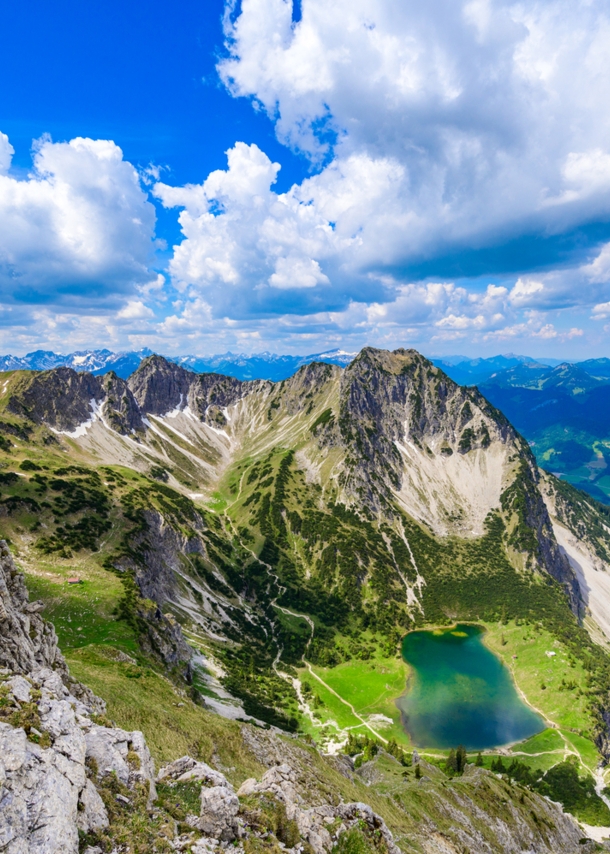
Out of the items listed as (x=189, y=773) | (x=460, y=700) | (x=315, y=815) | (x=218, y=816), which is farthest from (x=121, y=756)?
(x=460, y=700)

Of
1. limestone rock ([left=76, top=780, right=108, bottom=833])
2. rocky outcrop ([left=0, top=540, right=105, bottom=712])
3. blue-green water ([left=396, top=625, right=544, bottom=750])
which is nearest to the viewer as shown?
limestone rock ([left=76, top=780, right=108, bottom=833])

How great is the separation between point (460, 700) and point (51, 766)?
16928 centimetres

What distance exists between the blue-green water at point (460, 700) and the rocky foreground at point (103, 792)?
108 meters

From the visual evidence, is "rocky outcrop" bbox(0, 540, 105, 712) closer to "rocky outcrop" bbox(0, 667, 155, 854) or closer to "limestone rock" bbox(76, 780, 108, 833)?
"rocky outcrop" bbox(0, 667, 155, 854)

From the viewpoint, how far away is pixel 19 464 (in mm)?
162375

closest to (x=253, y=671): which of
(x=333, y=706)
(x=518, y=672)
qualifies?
(x=333, y=706)

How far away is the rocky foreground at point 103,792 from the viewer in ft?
49.6

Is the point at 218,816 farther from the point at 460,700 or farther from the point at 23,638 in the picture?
the point at 460,700

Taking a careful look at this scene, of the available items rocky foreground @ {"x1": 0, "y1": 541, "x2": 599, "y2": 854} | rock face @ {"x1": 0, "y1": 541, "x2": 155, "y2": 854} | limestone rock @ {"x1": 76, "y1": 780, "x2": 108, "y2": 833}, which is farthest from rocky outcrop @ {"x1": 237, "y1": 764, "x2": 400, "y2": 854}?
limestone rock @ {"x1": 76, "y1": 780, "x2": 108, "y2": 833}

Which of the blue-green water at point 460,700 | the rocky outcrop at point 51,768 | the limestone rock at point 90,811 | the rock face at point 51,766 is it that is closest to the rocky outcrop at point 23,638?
the rock face at point 51,766

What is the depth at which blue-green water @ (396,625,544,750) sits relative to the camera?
422 feet

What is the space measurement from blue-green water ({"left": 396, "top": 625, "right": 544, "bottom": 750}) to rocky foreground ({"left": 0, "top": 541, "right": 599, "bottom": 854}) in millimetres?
108334

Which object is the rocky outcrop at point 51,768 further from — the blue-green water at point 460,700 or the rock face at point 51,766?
the blue-green water at point 460,700

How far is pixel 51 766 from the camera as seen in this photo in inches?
662
